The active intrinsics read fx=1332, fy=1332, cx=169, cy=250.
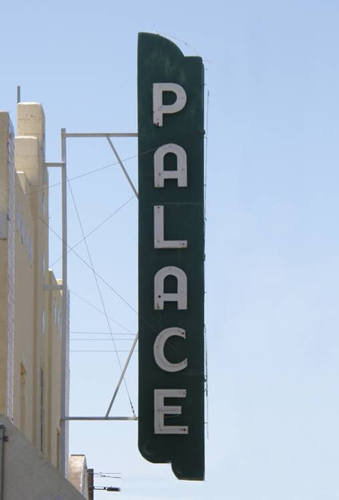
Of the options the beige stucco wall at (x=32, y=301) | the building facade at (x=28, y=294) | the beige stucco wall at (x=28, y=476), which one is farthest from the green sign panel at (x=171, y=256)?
the beige stucco wall at (x=28, y=476)

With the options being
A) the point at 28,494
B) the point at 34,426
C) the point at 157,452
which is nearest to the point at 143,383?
the point at 157,452

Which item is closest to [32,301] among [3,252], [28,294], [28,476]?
[28,294]

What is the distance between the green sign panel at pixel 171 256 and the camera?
20484mm

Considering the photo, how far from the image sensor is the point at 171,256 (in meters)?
21.0

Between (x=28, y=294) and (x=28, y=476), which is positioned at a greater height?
(x=28, y=294)

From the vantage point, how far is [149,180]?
2112 cm

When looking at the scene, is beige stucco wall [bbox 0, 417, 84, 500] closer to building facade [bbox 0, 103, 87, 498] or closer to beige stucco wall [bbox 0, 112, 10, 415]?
building facade [bbox 0, 103, 87, 498]

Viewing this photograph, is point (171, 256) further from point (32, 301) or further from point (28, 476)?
point (28, 476)

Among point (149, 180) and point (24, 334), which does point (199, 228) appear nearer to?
point (149, 180)

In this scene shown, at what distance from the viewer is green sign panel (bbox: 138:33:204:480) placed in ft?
67.2

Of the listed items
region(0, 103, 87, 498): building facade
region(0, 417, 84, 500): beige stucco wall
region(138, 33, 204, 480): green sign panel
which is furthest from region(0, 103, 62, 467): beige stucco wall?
region(0, 417, 84, 500): beige stucco wall

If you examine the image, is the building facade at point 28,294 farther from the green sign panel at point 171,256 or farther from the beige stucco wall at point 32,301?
the green sign panel at point 171,256

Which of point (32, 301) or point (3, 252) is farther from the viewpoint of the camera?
point (32, 301)

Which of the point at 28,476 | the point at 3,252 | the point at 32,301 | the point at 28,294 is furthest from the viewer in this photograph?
the point at 32,301
